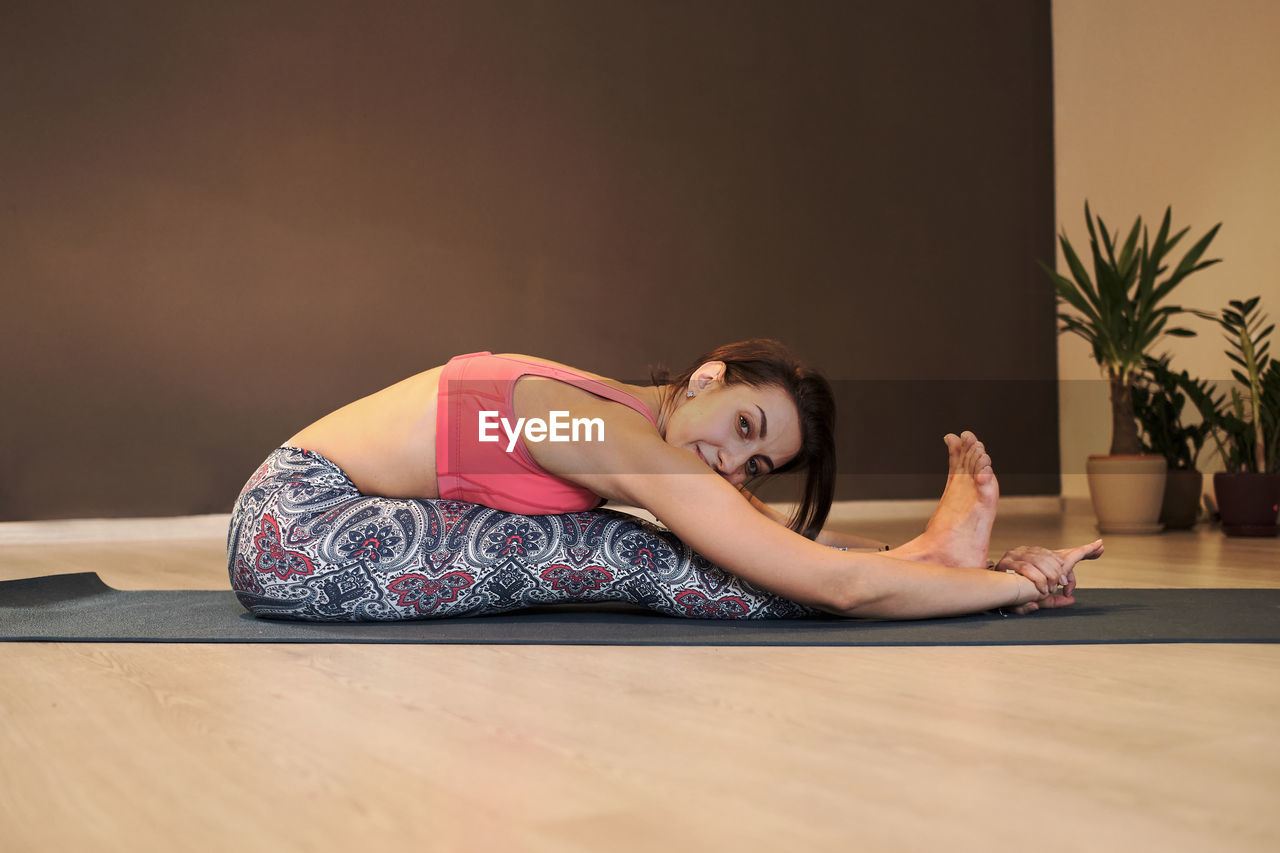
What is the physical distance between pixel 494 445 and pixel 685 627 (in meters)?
0.42

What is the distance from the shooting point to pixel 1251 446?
13.1 ft

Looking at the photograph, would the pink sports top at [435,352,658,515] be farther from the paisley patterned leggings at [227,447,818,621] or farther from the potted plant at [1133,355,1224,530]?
the potted plant at [1133,355,1224,530]

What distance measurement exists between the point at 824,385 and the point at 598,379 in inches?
15.1

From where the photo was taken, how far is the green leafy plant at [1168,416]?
426cm

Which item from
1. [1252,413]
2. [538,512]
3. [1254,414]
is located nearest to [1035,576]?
[538,512]

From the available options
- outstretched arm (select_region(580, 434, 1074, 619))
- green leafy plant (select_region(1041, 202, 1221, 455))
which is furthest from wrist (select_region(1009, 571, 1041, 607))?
green leafy plant (select_region(1041, 202, 1221, 455))

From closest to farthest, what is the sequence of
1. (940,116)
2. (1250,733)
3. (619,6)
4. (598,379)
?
(1250,733) < (598,379) < (619,6) < (940,116)

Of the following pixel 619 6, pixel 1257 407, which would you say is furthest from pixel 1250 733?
pixel 619 6

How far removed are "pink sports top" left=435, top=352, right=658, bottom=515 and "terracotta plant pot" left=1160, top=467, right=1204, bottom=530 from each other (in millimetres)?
3113

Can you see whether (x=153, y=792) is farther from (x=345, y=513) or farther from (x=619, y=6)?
(x=619, y=6)

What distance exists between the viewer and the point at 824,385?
1.85 meters

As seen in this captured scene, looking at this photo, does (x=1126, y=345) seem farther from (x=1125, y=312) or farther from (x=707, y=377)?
(x=707, y=377)

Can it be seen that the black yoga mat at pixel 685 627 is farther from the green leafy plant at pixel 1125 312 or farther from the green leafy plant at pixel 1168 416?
the green leafy plant at pixel 1168 416

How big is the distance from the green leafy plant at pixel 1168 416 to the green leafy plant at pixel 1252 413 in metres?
0.07
